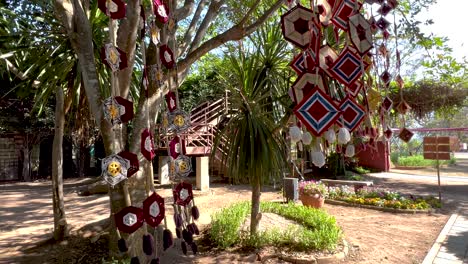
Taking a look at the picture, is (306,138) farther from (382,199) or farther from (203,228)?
(382,199)

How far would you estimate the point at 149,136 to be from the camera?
1232 millimetres

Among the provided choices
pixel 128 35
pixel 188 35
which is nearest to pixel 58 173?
pixel 188 35

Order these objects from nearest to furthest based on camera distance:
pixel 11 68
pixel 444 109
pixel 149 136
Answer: pixel 149 136, pixel 11 68, pixel 444 109

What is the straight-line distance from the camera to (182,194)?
1.38 m

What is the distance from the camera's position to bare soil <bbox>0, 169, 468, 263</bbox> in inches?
195

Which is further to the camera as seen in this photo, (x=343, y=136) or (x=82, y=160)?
(x=82, y=160)

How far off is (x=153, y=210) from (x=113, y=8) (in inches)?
27.0

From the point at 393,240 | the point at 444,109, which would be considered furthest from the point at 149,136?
the point at 444,109

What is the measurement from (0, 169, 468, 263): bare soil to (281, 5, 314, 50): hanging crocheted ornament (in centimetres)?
397

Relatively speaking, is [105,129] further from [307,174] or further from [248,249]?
[307,174]

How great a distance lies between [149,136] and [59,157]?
15.9ft

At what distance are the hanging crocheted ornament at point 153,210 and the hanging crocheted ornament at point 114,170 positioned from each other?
0.12m

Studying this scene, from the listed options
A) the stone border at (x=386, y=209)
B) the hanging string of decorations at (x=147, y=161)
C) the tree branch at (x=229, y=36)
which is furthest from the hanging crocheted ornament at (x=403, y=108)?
the stone border at (x=386, y=209)

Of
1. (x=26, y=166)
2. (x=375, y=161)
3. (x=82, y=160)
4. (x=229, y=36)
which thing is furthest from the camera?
(x=375, y=161)
